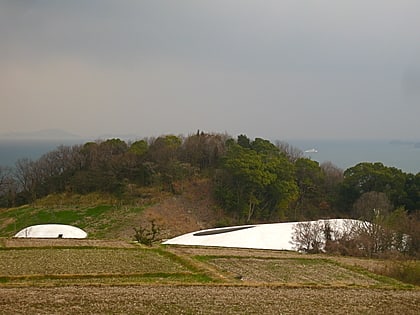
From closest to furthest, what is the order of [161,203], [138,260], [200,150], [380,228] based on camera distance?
[138,260], [380,228], [161,203], [200,150]

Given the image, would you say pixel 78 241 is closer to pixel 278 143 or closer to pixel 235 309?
pixel 235 309

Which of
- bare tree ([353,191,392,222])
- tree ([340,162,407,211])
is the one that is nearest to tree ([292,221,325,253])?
bare tree ([353,191,392,222])

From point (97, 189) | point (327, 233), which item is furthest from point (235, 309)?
point (97, 189)

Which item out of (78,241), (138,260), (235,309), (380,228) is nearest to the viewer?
(235,309)

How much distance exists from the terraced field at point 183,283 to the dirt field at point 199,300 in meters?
0.03

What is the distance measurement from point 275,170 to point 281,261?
1106 inches

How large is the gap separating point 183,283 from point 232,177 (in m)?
36.4

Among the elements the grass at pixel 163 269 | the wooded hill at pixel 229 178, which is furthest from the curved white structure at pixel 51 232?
the wooded hill at pixel 229 178

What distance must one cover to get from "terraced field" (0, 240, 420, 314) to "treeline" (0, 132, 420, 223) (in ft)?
81.8

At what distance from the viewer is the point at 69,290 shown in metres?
14.3

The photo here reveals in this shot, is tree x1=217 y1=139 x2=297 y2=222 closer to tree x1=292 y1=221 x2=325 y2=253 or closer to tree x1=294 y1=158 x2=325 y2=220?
tree x1=294 y1=158 x2=325 y2=220

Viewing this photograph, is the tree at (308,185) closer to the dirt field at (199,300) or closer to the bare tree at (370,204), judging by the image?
the bare tree at (370,204)

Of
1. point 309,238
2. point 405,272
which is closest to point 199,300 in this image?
point 405,272

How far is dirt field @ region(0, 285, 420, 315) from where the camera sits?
1227cm
